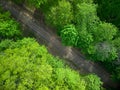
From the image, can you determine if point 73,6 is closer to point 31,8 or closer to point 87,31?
point 87,31

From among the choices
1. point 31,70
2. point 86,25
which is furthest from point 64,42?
point 31,70

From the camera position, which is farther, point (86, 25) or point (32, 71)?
point (86, 25)

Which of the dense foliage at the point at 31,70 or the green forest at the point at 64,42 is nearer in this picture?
the dense foliage at the point at 31,70

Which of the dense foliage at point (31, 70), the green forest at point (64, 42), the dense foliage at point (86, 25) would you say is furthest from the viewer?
the dense foliage at point (86, 25)

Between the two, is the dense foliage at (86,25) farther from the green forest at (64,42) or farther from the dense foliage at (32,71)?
the dense foliage at (32,71)

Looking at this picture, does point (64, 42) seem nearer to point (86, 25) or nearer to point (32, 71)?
point (86, 25)

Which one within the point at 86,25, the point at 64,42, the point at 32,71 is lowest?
the point at 32,71

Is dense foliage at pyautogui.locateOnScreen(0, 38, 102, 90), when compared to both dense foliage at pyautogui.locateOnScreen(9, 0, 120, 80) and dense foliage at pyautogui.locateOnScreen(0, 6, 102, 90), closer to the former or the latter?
dense foliage at pyautogui.locateOnScreen(0, 6, 102, 90)

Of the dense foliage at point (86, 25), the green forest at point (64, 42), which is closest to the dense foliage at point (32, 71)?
the green forest at point (64, 42)
